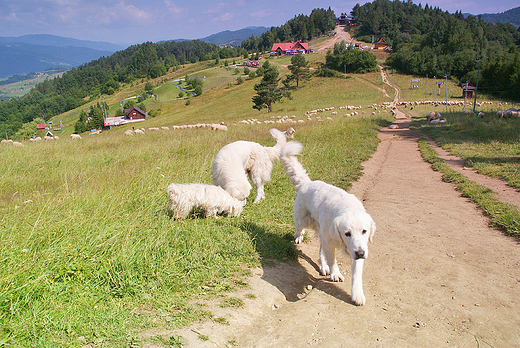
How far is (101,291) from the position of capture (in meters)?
3.41

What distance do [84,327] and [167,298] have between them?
2.77ft

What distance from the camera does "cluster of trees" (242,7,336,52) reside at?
177 m

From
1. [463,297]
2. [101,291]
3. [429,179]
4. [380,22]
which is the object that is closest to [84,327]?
[101,291]

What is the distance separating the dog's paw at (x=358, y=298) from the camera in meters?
3.73

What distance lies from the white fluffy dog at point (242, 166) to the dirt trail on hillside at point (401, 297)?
1.87m

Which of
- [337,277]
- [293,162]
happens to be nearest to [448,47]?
[293,162]

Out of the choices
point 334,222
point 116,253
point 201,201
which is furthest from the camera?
point 201,201

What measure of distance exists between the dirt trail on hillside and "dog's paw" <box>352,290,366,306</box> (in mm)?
71

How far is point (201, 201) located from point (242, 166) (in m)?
1.44

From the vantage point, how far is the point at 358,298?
12.3ft

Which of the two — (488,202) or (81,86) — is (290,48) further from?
(488,202)

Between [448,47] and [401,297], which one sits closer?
[401,297]

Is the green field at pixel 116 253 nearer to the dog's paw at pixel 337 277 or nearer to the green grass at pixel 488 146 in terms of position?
the dog's paw at pixel 337 277

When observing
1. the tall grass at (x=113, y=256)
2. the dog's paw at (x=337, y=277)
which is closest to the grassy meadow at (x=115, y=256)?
the tall grass at (x=113, y=256)
